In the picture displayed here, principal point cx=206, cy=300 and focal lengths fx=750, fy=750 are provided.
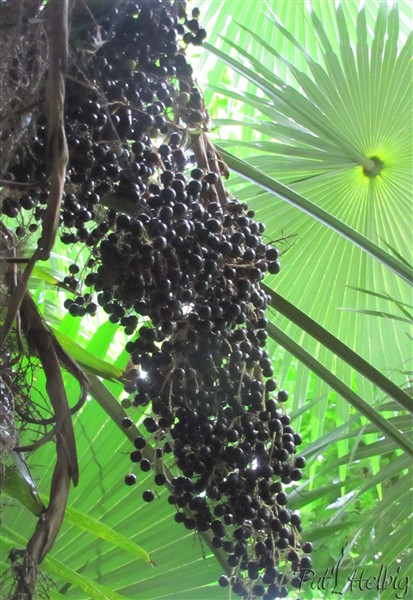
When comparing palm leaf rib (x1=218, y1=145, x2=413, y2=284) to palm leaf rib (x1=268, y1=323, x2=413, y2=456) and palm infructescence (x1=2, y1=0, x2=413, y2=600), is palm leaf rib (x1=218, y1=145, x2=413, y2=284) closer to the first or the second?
palm infructescence (x1=2, y1=0, x2=413, y2=600)

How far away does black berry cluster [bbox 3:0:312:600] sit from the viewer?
0.67m

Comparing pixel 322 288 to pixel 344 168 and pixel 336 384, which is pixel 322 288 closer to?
pixel 344 168

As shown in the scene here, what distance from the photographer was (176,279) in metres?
0.66

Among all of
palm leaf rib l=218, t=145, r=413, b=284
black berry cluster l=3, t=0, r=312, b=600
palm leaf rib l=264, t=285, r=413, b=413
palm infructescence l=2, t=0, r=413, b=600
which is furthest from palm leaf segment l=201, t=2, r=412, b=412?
black berry cluster l=3, t=0, r=312, b=600

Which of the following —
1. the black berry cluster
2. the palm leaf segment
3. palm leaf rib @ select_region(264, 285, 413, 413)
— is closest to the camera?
the black berry cluster

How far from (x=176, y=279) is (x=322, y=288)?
1031 millimetres

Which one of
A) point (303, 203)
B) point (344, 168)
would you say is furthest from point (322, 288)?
point (303, 203)

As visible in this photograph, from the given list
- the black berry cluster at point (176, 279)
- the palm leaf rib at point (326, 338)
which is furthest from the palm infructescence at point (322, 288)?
the black berry cluster at point (176, 279)

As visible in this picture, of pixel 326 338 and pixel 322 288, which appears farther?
pixel 322 288

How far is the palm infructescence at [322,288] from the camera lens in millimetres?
1145

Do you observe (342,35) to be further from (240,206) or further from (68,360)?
(68,360)

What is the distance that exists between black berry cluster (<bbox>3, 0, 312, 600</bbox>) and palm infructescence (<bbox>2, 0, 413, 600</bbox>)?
0.75 ft

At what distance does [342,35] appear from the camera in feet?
4.83

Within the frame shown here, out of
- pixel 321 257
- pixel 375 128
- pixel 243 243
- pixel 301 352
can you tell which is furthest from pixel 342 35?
pixel 243 243
